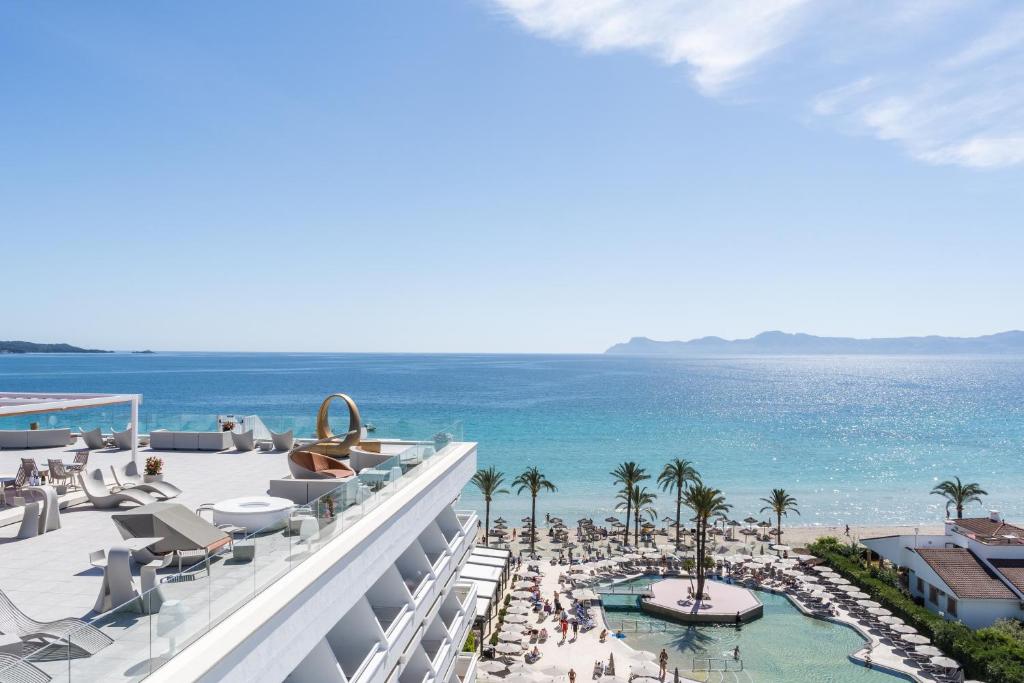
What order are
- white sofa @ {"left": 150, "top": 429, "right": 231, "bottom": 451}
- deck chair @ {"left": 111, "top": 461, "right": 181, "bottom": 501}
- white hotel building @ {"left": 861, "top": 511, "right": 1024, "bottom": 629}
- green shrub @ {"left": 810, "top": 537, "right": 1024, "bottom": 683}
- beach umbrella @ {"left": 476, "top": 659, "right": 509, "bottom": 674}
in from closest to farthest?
deck chair @ {"left": 111, "top": 461, "right": 181, "bottom": 501} < white sofa @ {"left": 150, "top": 429, "right": 231, "bottom": 451} < green shrub @ {"left": 810, "top": 537, "right": 1024, "bottom": 683} < beach umbrella @ {"left": 476, "top": 659, "right": 509, "bottom": 674} < white hotel building @ {"left": 861, "top": 511, "right": 1024, "bottom": 629}

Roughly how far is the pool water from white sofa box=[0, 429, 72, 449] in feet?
86.0

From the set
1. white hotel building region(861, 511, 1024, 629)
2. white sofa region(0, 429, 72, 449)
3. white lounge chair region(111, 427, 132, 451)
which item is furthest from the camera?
white hotel building region(861, 511, 1024, 629)

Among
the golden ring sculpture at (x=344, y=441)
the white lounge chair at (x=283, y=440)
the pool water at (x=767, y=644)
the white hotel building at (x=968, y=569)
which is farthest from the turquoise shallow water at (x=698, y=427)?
the white hotel building at (x=968, y=569)

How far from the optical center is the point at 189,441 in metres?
24.1

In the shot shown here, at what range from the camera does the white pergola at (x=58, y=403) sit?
17672 millimetres

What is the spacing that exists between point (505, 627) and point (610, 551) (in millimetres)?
15815

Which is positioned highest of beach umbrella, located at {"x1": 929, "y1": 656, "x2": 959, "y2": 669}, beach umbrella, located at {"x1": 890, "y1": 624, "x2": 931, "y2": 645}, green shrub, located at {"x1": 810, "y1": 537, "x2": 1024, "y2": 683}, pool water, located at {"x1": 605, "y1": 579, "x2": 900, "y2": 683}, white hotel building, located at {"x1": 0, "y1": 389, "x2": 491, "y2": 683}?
white hotel building, located at {"x1": 0, "y1": 389, "x2": 491, "y2": 683}

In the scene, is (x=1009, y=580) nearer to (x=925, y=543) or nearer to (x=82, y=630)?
(x=925, y=543)

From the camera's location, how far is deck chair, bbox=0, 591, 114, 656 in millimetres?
6320

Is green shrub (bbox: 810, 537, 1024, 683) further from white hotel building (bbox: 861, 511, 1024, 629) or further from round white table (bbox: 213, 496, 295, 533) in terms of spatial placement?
round white table (bbox: 213, 496, 295, 533)

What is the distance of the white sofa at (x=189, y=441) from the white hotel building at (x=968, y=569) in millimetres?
34690

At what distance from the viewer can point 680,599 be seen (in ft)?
118

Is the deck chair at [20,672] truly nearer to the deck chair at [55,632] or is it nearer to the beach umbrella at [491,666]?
the deck chair at [55,632]

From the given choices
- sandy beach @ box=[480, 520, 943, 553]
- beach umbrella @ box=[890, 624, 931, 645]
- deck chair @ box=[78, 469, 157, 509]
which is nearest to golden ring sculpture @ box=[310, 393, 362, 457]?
deck chair @ box=[78, 469, 157, 509]
